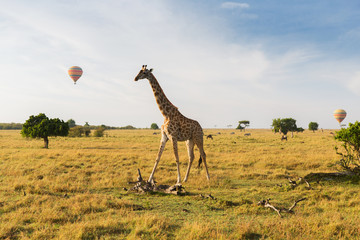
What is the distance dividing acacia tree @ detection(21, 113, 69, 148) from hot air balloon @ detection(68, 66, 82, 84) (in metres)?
9.57

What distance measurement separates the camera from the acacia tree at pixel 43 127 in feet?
118

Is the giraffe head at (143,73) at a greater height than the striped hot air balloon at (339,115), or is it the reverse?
the striped hot air balloon at (339,115)

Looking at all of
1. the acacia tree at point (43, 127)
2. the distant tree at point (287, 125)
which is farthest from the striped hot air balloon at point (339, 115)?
the acacia tree at point (43, 127)

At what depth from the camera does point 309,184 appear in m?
11.7

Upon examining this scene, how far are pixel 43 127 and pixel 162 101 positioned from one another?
29.7 meters

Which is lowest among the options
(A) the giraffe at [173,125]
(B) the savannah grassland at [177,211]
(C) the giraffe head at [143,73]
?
(B) the savannah grassland at [177,211]

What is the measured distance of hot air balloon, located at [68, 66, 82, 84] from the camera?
1783 inches

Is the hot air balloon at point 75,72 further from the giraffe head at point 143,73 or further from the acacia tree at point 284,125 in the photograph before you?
the acacia tree at point 284,125

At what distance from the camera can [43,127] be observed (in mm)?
36250

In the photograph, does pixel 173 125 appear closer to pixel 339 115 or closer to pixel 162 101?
pixel 162 101

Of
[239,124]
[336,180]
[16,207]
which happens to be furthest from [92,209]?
[239,124]

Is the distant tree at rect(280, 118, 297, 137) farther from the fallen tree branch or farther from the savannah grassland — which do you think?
the fallen tree branch

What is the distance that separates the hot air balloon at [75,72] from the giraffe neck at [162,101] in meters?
37.4

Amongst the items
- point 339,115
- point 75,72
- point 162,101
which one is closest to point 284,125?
point 339,115
